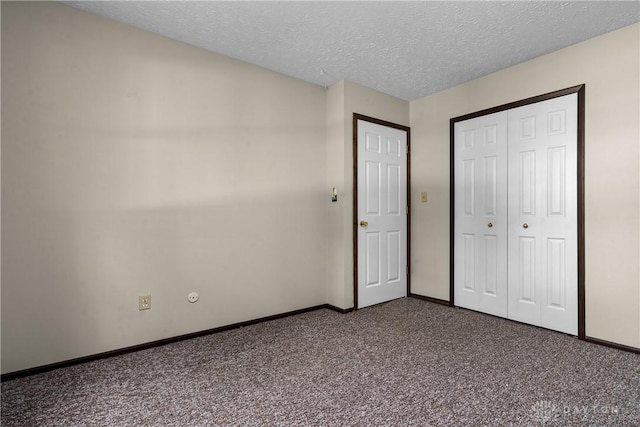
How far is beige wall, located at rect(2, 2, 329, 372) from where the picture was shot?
6.86 feet

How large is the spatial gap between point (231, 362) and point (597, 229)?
9.63 ft

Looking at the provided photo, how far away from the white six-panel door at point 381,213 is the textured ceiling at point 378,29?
2.67 feet

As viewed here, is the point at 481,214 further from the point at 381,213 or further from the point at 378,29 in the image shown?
the point at 378,29

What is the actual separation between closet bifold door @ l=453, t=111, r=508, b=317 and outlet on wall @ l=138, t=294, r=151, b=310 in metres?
2.96

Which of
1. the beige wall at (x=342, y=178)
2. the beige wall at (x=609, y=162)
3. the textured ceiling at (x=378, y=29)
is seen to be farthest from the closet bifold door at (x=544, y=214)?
the beige wall at (x=342, y=178)

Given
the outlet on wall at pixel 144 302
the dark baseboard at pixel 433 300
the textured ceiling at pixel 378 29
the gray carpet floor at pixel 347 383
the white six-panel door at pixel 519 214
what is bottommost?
the gray carpet floor at pixel 347 383

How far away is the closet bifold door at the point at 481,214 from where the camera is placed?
127 inches

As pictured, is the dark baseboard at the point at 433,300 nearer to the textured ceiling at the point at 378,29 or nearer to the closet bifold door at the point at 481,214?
the closet bifold door at the point at 481,214

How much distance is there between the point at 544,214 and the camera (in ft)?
9.62

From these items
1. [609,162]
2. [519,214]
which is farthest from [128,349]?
[609,162]

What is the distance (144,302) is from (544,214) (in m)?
3.37

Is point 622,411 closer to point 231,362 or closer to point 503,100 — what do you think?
point 231,362

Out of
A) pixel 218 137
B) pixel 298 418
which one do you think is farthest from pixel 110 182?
pixel 298 418

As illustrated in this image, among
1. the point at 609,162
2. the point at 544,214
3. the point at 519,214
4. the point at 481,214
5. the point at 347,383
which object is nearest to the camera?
the point at 347,383
